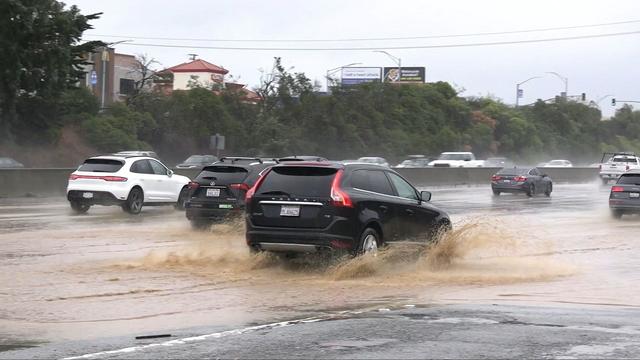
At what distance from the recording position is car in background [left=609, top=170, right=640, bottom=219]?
25.9 metres

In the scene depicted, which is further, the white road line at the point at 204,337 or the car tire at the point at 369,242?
the car tire at the point at 369,242

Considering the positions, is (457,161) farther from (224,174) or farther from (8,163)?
(224,174)

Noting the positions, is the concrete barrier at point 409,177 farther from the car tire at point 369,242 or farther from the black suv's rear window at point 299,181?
the car tire at point 369,242

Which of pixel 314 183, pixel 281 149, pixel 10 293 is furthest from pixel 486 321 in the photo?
pixel 281 149

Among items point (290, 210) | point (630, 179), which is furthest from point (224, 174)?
point (630, 179)

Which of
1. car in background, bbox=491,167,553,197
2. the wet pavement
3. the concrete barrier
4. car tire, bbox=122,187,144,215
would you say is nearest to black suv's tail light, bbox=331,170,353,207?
the wet pavement

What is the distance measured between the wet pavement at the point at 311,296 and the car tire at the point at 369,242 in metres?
0.21

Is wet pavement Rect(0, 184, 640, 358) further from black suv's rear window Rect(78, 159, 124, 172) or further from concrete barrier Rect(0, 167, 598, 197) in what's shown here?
concrete barrier Rect(0, 167, 598, 197)

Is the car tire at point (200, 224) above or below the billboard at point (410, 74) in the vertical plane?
below

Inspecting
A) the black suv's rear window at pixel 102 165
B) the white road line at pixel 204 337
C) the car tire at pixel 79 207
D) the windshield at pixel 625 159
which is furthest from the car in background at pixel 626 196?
the windshield at pixel 625 159

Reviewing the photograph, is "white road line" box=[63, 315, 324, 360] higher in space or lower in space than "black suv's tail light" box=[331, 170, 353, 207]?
lower

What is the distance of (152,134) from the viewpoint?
61031 mm

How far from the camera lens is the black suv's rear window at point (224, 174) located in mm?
19203

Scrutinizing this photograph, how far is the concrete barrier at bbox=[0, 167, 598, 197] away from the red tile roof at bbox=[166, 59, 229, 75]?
48870 millimetres
